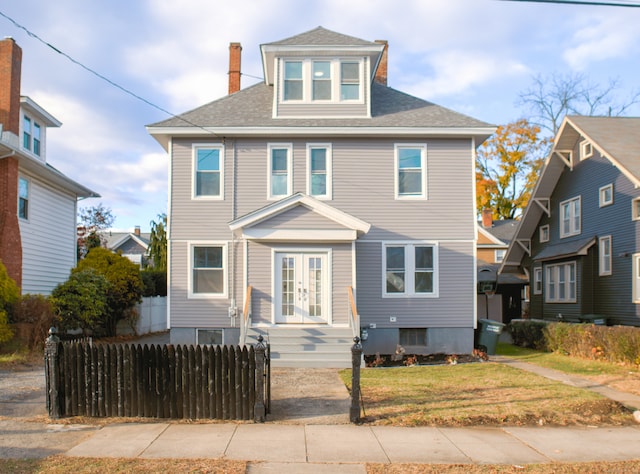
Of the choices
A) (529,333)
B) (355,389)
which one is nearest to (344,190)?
(529,333)

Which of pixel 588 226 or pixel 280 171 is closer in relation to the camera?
pixel 280 171

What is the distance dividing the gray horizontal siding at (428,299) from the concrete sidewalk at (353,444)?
28.8ft

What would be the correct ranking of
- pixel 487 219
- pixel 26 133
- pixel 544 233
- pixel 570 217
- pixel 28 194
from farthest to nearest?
pixel 487 219, pixel 544 233, pixel 570 217, pixel 26 133, pixel 28 194

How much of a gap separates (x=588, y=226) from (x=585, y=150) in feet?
10.4

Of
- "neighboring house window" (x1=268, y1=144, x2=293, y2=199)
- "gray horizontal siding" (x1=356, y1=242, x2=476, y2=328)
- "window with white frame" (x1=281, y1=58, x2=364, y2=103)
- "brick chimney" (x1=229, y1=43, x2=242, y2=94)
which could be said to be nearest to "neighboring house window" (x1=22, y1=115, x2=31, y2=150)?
"brick chimney" (x1=229, y1=43, x2=242, y2=94)

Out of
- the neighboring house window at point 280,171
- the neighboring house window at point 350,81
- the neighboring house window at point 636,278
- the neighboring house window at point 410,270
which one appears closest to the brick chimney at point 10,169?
the neighboring house window at point 280,171

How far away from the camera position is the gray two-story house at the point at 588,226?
2142 cm

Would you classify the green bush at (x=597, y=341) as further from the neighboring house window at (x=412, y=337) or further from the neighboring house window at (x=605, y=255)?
the neighboring house window at (x=605, y=255)

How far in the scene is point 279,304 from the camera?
1664 centimetres

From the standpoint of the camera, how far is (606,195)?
2308cm

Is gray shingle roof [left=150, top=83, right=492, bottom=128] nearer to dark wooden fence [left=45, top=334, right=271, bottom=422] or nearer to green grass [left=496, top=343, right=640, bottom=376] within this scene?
green grass [left=496, top=343, right=640, bottom=376]

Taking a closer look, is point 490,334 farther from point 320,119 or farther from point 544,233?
point 544,233

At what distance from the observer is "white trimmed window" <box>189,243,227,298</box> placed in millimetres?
17391

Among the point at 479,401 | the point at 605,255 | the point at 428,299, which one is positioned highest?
the point at 605,255
